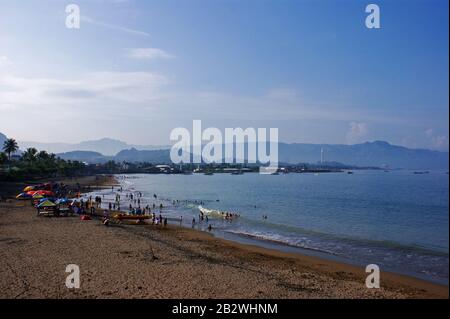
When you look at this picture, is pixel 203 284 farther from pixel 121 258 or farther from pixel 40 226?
pixel 40 226

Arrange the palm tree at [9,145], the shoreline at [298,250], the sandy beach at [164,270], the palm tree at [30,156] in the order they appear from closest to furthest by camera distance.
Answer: the sandy beach at [164,270] < the shoreline at [298,250] < the palm tree at [9,145] < the palm tree at [30,156]

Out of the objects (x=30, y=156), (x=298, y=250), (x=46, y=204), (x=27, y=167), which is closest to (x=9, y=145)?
(x=30, y=156)

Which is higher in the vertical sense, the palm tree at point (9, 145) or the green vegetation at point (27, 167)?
the palm tree at point (9, 145)

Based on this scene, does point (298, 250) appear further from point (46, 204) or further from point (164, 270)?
point (46, 204)

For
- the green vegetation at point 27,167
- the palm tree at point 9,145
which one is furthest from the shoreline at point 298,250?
the palm tree at point 9,145

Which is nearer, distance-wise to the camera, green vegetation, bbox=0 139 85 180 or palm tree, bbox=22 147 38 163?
green vegetation, bbox=0 139 85 180

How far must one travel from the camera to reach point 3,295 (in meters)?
11.9

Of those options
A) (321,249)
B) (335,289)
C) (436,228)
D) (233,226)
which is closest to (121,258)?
(335,289)

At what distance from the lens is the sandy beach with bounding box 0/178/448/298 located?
13.2 m

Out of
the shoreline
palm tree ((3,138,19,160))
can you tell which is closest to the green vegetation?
palm tree ((3,138,19,160))

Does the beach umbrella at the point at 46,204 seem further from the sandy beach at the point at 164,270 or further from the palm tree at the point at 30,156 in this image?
the palm tree at the point at 30,156

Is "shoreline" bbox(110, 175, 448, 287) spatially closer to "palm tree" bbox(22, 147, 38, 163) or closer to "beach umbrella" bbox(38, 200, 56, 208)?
"beach umbrella" bbox(38, 200, 56, 208)

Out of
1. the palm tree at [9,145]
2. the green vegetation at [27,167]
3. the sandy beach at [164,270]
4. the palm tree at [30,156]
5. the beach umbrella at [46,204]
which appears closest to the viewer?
the sandy beach at [164,270]

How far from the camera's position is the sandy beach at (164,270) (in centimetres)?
1321
